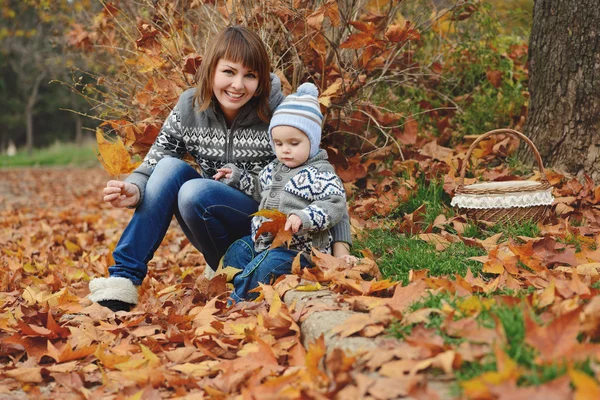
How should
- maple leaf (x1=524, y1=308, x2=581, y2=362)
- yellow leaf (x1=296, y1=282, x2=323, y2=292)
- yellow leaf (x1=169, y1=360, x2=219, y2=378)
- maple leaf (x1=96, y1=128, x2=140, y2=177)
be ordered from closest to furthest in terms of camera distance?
maple leaf (x1=524, y1=308, x2=581, y2=362)
yellow leaf (x1=169, y1=360, x2=219, y2=378)
yellow leaf (x1=296, y1=282, x2=323, y2=292)
maple leaf (x1=96, y1=128, x2=140, y2=177)

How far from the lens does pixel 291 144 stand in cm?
271

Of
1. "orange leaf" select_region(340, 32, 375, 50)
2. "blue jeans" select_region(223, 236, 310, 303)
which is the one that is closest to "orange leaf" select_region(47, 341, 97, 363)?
"blue jeans" select_region(223, 236, 310, 303)

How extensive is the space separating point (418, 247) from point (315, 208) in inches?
22.2

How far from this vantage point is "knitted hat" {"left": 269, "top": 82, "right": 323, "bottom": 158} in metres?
2.64

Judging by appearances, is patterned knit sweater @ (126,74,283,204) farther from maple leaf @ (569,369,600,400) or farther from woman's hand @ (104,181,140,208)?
maple leaf @ (569,369,600,400)

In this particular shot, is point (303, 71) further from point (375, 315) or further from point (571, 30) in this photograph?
point (375, 315)

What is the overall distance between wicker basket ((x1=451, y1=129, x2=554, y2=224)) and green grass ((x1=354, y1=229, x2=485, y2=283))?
24cm

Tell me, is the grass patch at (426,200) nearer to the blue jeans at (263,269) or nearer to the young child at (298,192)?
the young child at (298,192)

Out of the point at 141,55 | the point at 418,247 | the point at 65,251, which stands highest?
the point at 141,55

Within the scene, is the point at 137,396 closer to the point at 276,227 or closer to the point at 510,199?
the point at 276,227

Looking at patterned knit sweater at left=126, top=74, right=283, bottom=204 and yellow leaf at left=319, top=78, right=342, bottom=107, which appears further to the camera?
yellow leaf at left=319, top=78, right=342, bottom=107

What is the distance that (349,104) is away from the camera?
11.8ft

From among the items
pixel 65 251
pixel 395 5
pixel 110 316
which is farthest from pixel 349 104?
pixel 65 251

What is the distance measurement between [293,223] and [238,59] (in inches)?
33.7
